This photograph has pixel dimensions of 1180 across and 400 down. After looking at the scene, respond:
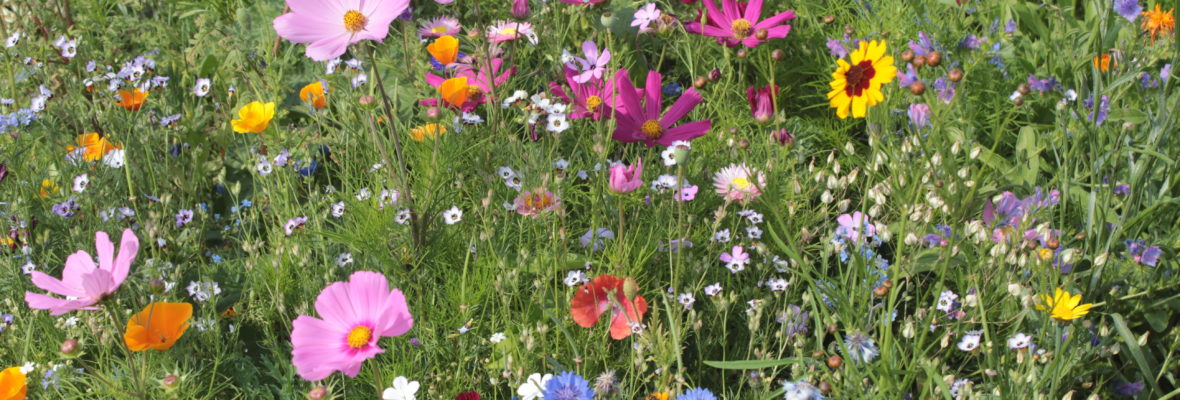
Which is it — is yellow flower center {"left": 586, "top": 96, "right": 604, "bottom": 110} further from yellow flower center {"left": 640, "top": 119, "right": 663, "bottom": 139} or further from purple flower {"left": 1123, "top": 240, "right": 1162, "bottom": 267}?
purple flower {"left": 1123, "top": 240, "right": 1162, "bottom": 267}

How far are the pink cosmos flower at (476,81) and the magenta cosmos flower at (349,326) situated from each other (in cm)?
66

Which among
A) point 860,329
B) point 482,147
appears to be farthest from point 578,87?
point 860,329

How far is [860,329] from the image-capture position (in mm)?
1357

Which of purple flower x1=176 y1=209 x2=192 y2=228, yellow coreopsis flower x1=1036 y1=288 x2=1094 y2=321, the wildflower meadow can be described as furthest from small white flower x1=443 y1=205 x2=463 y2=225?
yellow coreopsis flower x1=1036 y1=288 x2=1094 y2=321

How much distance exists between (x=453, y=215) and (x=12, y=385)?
720mm

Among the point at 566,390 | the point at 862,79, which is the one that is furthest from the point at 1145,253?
the point at 566,390

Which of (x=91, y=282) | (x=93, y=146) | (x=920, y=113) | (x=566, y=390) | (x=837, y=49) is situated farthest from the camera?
(x=837, y=49)

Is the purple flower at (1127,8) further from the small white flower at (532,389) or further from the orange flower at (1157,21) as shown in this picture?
the small white flower at (532,389)

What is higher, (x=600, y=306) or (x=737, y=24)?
(x=737, y=24)

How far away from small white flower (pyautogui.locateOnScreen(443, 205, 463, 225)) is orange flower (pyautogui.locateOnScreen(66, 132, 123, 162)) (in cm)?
79

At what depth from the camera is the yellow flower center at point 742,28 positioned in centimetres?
204

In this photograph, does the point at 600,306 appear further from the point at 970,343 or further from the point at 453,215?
the point at 970,343

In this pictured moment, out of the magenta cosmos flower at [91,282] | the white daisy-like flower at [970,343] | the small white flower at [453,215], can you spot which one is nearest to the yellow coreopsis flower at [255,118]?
the small white flower at [453,215]

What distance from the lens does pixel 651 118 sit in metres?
1.90
